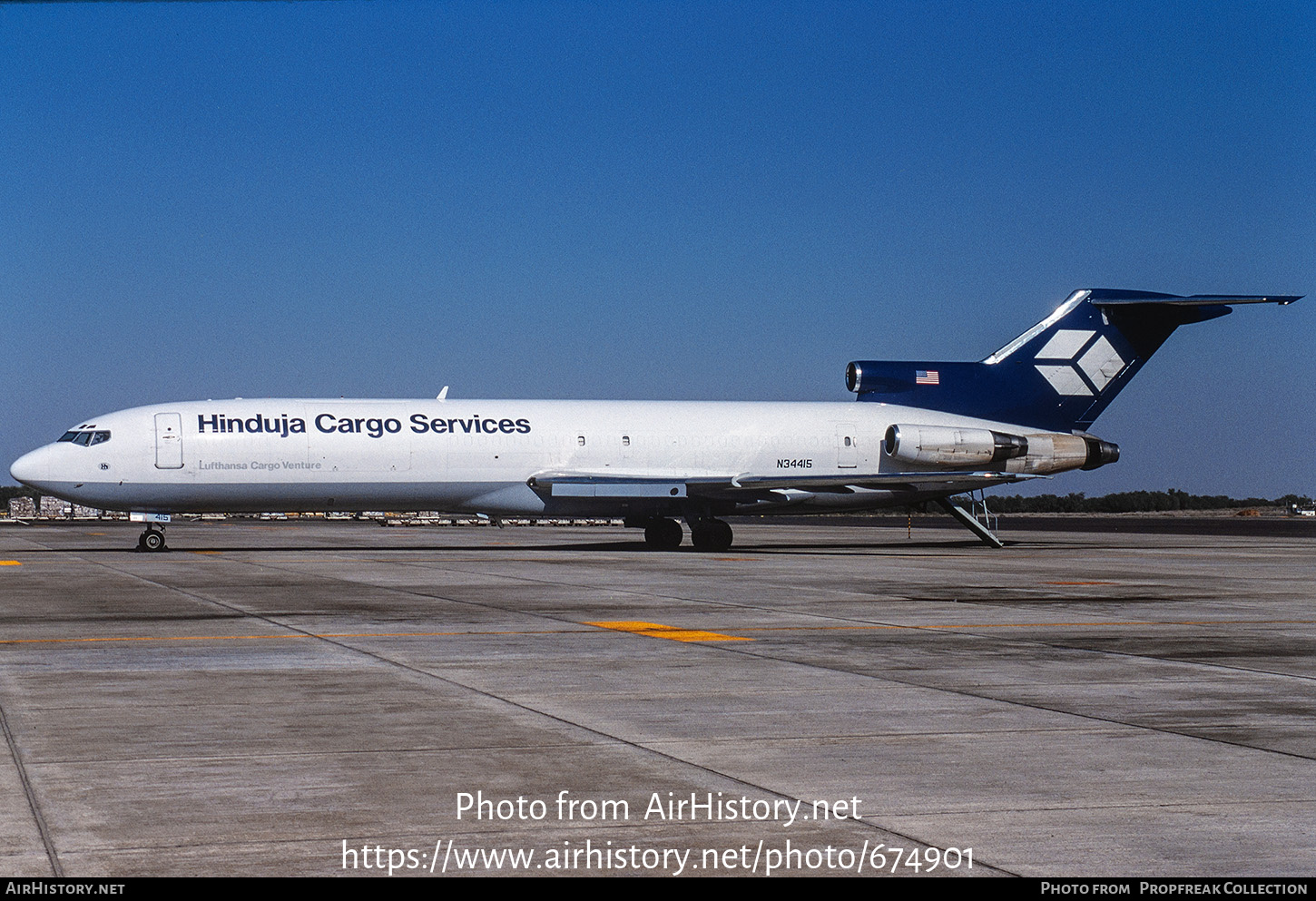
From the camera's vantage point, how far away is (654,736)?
8.45 metres

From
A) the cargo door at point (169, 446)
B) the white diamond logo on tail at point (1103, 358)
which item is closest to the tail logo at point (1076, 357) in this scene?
the white diamond logo on tail at point (1103, 358)

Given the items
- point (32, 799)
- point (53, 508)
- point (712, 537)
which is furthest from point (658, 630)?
point (53, 508)

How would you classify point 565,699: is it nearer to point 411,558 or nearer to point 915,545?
point 411,558

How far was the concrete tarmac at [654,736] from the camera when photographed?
5.85 metres

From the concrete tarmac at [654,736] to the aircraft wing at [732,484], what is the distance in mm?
16560

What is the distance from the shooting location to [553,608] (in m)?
17.6

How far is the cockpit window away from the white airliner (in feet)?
0.17

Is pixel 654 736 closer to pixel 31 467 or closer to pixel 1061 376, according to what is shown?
pixel 31 467

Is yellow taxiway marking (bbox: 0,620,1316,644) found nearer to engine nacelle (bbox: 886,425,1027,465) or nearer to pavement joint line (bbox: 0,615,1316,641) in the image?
pavement joint line (bbox: 0,615,1316,641)

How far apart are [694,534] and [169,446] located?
1364 cm

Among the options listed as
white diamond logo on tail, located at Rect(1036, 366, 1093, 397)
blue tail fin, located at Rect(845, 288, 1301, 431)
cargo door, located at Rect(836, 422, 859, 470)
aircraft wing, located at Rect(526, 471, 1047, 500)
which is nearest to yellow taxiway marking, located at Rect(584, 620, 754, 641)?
aircraft wing, located at Rect(526, 471, 1047, 500)

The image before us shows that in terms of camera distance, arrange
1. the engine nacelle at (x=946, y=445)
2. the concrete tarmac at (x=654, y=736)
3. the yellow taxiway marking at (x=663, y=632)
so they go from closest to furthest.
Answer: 1. the concrete tarmac at (x=654, y=736)
2. the yellow taxiway marking at (x=663, y=632)
3. the engine nacelle at (x=946, y=445)

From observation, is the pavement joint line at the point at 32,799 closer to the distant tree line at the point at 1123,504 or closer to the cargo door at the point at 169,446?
the cargo door at the point at 169,446

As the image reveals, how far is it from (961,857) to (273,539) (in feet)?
143
